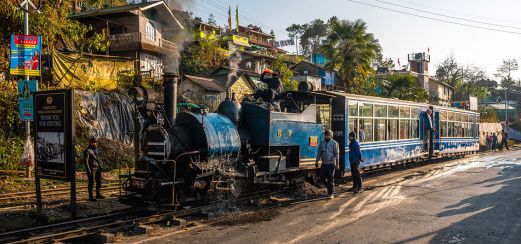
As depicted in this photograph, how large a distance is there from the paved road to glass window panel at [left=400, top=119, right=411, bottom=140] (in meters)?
5.00

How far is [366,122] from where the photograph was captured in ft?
48.6

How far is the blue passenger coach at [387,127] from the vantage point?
13547 millimetres

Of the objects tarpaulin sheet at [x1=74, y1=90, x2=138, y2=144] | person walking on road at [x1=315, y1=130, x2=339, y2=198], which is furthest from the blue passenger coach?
tarpaulin sheet at [x1=74, y1=90, x2=138, y2=144]

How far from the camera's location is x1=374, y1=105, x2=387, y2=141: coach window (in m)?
15.4

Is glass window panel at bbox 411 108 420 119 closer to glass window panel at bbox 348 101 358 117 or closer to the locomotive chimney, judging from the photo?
glass window panel at bbox 348 101 358 117

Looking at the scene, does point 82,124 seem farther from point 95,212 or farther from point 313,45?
point 313,45

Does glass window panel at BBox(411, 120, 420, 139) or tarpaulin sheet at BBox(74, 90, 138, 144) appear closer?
tarpaulin sheet at BBox(74, 90, 138, 144)

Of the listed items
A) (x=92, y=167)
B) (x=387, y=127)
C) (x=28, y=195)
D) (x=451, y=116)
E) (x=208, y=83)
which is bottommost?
(x=28, y=195)

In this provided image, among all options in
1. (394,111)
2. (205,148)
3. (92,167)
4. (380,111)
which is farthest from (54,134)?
(394,111)

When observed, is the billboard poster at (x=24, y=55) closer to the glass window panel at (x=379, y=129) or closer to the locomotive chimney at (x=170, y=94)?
the locomotive chimney at (x=170, y=94)

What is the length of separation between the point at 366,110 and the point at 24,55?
449 inches

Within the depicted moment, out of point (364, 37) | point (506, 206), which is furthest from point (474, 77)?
point (506, 206)

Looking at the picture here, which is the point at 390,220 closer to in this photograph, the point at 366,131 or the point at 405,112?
the point at 366,131

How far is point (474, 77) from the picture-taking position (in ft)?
226
